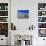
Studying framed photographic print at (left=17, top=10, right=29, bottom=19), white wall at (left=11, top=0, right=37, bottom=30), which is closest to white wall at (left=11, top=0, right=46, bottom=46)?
white wall at (left=11, top=0, right=37, bottom=30)

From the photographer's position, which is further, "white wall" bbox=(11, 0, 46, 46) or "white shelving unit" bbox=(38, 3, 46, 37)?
"white shelving unit" bbox=(38, 3, 46, 37)

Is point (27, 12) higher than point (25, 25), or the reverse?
point (27, 12)

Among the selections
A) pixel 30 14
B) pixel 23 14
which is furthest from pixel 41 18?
pixel 23 14

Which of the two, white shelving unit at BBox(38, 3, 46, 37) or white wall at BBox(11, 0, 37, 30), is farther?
white shelving unit at BBox(38, 3, 46, 37)

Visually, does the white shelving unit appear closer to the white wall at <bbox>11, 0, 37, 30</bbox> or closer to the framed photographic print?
the white wall at <bbox>11, 0, 37, 30</bbox>

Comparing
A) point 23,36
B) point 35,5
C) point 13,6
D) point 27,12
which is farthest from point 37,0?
point 23,36

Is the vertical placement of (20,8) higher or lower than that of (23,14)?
higher

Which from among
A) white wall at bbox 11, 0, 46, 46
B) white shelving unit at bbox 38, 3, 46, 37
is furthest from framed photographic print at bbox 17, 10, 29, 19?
white shelving unit at bbox 38, 3, 46, 37

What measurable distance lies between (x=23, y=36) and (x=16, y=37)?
42 centimetres

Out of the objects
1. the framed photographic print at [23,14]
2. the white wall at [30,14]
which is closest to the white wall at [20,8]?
the white wall at [30,14]

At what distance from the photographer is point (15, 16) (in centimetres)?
663

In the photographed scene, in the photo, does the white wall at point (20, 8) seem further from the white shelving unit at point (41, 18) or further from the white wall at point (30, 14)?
the white shelving unit at point (41, 18)

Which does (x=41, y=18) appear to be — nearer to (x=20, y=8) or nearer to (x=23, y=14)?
(x=23, y=14)

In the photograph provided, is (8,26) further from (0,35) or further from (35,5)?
(35,5)
